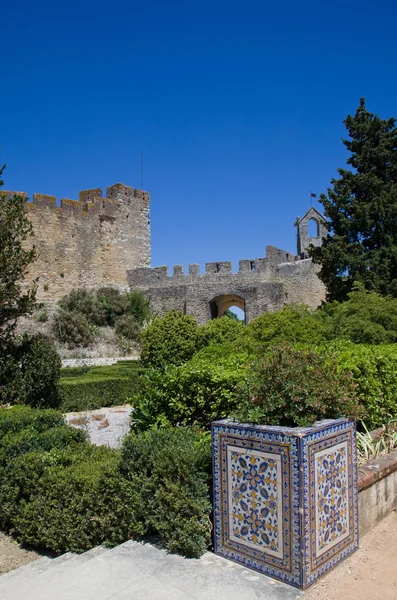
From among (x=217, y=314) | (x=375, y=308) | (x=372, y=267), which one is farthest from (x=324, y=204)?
(x=217, y=314)

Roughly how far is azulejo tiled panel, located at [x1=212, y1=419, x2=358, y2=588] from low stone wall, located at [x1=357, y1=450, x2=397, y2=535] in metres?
0.37

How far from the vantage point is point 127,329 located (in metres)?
22.7

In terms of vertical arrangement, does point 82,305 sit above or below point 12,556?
above

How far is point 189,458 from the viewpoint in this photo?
352 centimetres

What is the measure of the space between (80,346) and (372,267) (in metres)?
12.5

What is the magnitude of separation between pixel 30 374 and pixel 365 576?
727cm

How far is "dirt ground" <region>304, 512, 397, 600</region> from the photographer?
2883 mm

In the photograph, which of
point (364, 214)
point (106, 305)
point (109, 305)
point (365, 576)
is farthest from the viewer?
point (109, 305)

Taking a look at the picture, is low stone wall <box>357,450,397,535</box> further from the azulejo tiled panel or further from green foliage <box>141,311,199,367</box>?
green foliage <box>141,311,199,367</box>

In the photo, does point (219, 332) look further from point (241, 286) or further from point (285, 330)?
point (241, 286)

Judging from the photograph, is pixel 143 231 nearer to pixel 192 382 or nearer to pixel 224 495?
pixel 192 382

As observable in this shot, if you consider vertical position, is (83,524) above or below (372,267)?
below

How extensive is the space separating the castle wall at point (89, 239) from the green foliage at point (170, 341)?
32.6ft

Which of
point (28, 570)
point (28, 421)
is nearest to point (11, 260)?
point (28, 421)
